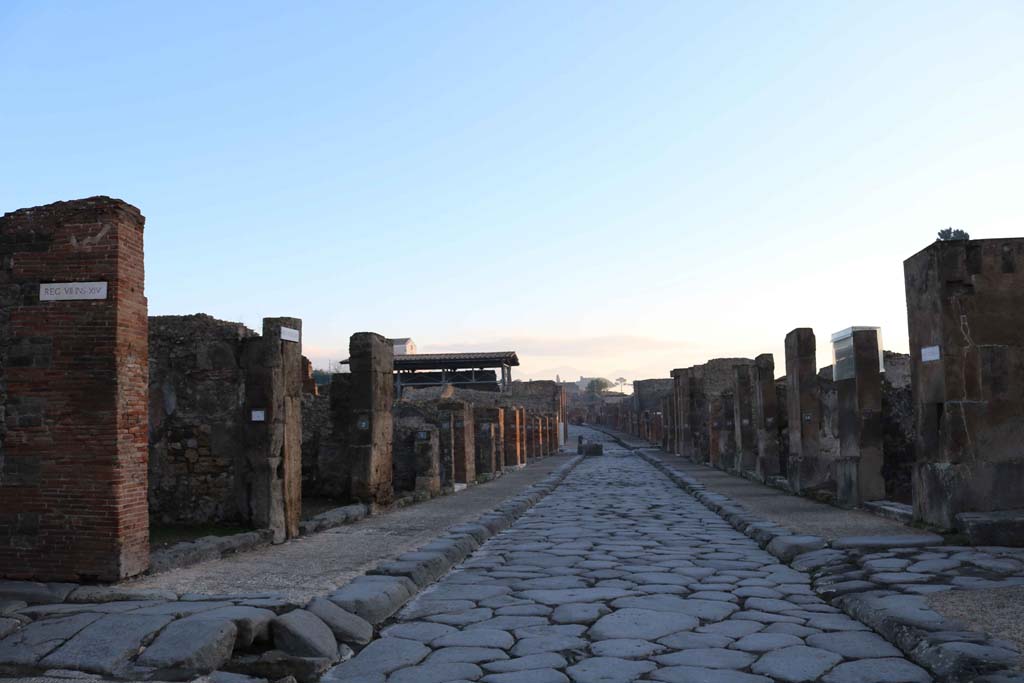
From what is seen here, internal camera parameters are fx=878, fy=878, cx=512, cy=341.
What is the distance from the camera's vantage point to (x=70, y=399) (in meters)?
6.31

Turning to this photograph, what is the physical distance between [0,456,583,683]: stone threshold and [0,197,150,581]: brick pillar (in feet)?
Result: 1.16

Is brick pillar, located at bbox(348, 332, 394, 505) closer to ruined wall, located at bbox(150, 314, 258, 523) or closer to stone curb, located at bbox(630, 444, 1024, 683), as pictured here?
ruined wall, located at bbox(150, 314, 258, 523)

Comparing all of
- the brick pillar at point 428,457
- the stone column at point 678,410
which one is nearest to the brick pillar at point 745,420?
the brick pillar at point 428,457

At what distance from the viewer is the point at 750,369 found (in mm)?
17844

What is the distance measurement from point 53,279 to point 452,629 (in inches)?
152

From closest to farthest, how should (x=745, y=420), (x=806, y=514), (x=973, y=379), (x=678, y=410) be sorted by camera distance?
(x=973, y=379)
(x=806, y=514)
(x=745, y=420)
(x=678, y=410)

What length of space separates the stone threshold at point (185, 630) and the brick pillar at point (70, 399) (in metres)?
0.35

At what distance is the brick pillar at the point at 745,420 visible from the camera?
59.7ft

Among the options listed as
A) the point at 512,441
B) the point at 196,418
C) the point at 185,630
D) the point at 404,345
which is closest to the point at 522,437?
the point at 512,441

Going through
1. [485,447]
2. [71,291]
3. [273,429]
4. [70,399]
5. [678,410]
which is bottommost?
[485,447]

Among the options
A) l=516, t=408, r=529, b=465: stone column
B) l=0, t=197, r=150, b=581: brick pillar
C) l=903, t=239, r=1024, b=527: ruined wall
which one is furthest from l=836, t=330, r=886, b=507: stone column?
l=516, t=408, r=529, b=465: stone column

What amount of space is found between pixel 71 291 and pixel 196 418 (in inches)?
148

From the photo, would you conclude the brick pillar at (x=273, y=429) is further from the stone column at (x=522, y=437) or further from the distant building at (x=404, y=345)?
the distant building at (x=404, y=345)

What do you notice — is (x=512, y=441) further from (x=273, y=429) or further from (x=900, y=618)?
(x=900, y=618)
